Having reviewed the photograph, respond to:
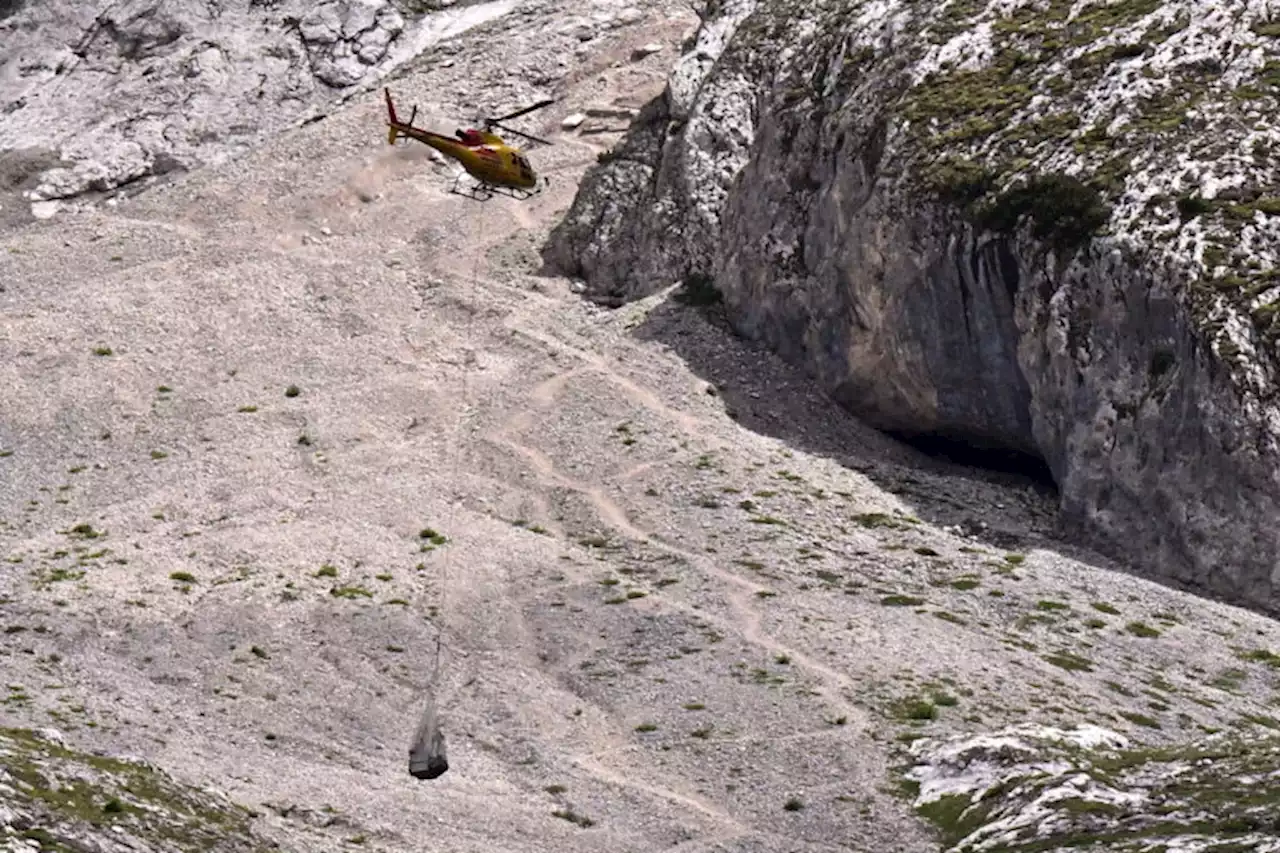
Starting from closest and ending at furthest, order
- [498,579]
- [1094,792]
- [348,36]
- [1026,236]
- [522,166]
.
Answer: [1094,792], [498,579], [1026,236], [522,166], [348,36]

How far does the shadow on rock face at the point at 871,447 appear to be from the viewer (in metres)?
80.6

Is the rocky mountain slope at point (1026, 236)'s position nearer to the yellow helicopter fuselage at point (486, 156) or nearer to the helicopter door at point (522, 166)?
the helicopter door at point (522, 166)

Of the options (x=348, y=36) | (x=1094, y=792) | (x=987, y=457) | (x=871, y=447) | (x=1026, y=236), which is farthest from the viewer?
(x=348, y=36)

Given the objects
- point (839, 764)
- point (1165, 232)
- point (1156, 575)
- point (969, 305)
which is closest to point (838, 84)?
point (969, 305)

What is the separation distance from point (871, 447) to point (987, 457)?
14.2 feet

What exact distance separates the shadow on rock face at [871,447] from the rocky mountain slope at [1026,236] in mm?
838

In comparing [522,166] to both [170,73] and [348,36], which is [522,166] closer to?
[348,36]

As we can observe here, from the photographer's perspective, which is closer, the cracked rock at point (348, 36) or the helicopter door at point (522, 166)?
the helicopter door at point (522, 166)

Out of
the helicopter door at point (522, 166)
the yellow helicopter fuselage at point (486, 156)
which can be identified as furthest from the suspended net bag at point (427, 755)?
the helicopter door at point (522, 166)

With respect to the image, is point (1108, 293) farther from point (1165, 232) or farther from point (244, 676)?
point (244, 676)

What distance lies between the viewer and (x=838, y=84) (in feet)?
301

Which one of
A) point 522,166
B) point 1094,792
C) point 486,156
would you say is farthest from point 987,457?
point 1094,792

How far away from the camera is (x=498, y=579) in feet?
239

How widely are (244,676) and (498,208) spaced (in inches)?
1753
